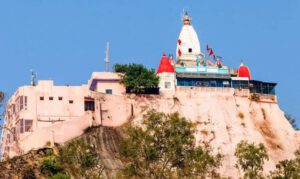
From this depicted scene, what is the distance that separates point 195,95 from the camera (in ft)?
282

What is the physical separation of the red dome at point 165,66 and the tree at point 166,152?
29128mm

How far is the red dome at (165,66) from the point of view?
283 feet

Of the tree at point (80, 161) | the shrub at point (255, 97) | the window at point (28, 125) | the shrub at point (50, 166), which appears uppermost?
the shrub at point (255, 97)

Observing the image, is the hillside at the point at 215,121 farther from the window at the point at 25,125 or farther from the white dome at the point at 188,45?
the white dome at the point at 188,45

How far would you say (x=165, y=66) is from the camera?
86.8 metres

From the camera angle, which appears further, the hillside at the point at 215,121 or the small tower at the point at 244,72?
the small tower at the point at 244,72

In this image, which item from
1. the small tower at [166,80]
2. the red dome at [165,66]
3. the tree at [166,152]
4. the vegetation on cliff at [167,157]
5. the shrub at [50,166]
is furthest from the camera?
the red dome at [165,66]

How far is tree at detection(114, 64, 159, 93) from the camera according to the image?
83.6 meters

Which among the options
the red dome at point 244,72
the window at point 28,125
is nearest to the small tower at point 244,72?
the red dome at point 244,72

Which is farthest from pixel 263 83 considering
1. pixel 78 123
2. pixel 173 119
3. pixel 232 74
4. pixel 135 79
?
pixel 173 119

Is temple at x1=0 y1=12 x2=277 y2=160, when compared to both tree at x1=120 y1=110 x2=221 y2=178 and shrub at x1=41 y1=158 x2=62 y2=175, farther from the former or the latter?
tree at x1=120 y1=110 x2=221 y2=178

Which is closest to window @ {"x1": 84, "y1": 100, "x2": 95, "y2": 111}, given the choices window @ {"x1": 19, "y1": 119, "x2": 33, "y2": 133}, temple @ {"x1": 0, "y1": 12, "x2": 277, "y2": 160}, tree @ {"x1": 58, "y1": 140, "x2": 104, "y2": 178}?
temple @ {"x1": 0, "y1": 12, "x2": 277, "y2": 160}

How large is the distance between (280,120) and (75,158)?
37.3 meters

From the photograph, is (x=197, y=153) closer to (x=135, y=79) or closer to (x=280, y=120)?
(x=135, y=79)
